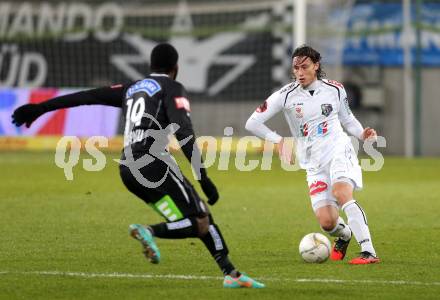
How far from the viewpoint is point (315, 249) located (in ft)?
32.0

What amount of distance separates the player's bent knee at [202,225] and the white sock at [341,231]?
2.33 m

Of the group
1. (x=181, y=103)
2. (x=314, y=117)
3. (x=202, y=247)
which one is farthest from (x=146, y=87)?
(x=202, y=247)

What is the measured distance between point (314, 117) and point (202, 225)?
8.39 feet

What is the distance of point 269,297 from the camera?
25.9 ft

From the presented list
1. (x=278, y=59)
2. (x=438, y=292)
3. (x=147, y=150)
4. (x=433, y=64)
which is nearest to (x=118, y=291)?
(x=147, y=150)

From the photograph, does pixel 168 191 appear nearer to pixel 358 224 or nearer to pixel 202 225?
pixel 202 225

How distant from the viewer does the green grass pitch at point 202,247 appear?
326 inches

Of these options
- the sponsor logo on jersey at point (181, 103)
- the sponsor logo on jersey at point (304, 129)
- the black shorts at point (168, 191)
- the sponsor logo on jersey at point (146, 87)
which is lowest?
the black shorts at point (168, 191)

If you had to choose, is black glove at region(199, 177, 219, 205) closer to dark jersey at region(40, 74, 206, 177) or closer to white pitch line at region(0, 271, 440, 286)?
dark jersey at region(40, 74, 206, 177)

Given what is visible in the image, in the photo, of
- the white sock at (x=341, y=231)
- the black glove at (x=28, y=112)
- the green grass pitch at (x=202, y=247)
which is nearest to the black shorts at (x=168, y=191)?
the green grass pitch at (x=202, y=247)

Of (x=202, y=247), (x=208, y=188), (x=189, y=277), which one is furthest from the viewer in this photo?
(x=202, y=247)

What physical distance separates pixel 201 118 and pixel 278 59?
9.37 feet

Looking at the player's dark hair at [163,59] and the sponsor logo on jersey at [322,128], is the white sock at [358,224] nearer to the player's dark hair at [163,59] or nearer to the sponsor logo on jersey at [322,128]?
the sponsor logo on jersey at [322,128]

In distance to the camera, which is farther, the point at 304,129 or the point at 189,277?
the point at 304,129
